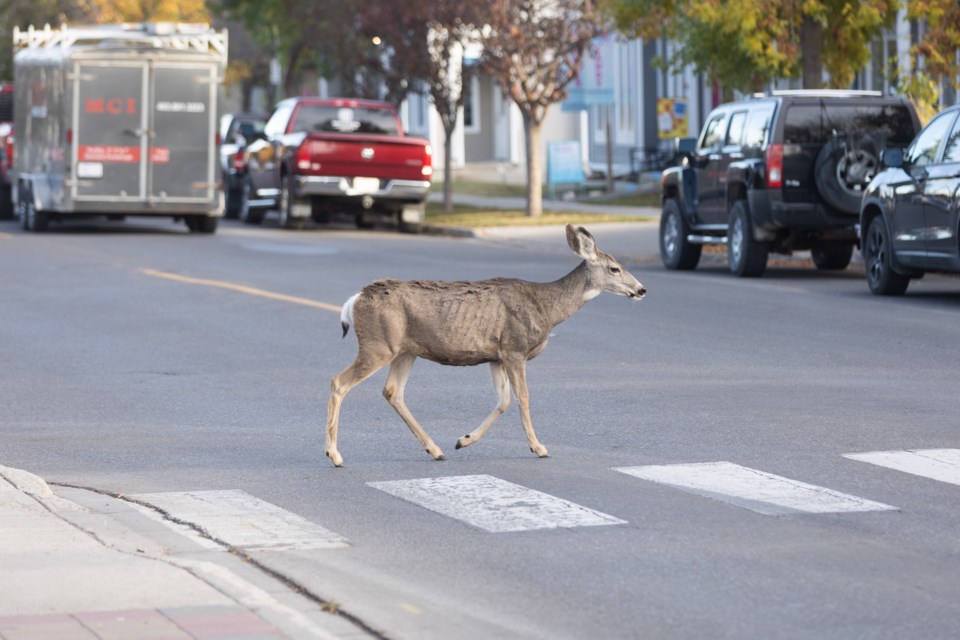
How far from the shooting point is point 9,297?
66.9 ft

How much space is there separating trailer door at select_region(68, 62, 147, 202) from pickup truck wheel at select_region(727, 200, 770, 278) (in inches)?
445

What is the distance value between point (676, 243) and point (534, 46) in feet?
34.7

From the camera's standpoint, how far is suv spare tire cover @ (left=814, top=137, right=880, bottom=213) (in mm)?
21500

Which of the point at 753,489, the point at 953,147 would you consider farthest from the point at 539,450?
the point at 953,147

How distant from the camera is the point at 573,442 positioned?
1067 cm

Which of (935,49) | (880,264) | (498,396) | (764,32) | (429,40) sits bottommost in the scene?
(498,396)

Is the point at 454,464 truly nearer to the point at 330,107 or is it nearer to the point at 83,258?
the point at 83,258

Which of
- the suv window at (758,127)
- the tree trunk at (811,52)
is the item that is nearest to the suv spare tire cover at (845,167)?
the suv window at (758,127)

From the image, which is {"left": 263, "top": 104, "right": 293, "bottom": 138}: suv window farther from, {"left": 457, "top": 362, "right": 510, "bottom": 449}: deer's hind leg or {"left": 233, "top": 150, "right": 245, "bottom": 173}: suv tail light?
{"left": 457, "top": 362, "right": 510, "bottom": 449}: deer's hind leg

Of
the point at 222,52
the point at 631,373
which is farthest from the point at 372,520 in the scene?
the point at 222,52

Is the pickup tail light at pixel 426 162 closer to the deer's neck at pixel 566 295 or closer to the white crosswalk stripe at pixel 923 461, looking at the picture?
the deer's neck at pixel 566 295

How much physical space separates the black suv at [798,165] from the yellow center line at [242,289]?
5737 millimetres

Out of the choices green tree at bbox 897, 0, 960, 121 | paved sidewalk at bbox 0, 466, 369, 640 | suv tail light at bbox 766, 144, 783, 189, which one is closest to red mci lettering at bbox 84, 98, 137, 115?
green tree at bbox 897, 0, 960, 121

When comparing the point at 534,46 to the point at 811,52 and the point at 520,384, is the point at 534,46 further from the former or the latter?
the point at 520,384
